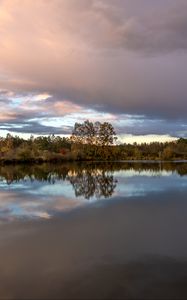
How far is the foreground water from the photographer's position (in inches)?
248

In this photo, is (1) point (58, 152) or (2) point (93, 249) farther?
(1) point (58, 152)

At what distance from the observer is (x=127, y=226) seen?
11.4 metres

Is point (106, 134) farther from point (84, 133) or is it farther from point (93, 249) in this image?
point (93, 249)

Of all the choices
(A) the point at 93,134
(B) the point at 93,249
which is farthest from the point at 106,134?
(B) the point at 93,249

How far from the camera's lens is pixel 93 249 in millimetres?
8766

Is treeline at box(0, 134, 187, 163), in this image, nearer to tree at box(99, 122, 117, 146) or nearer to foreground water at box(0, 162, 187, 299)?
tree at box(99, 122, 117, 146)

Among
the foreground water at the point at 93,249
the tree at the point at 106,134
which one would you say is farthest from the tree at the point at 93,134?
the foreground water at the point at 93,249

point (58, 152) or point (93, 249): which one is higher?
point (58, 152)

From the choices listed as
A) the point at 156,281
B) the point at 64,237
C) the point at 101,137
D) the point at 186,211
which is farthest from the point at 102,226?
the point at 101,137

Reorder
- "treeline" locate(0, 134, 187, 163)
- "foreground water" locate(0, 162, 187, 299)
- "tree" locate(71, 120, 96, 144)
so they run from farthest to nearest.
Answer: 1. "tree" locate(71, 120, 96, 144)
2. "treeline" locate(0, 134, 187, 163)
3. "foreground water" locate(0, 162, 187, 299)

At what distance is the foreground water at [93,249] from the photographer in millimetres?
6305

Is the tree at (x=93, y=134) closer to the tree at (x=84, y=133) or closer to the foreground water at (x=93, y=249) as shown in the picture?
the tree at (x=84, y=133)

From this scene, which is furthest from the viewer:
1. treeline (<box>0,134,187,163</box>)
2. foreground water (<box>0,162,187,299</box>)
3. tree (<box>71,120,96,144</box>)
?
tree (<box>71,120,96,144</box>)

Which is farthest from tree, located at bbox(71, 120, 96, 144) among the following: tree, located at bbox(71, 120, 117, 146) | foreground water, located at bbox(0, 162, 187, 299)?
foreground water, located at bbox(0, 162, 187, 299)
